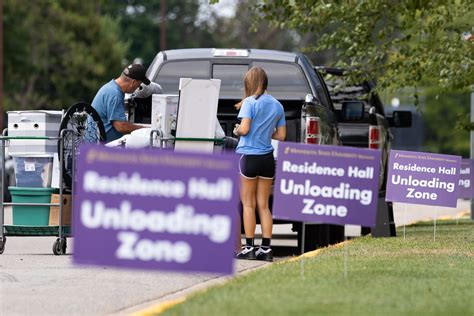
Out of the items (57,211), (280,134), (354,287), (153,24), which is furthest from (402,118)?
(153,24)

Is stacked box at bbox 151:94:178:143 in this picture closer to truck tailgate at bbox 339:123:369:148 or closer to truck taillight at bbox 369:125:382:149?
truck taillight at bbox 369:125:382:149

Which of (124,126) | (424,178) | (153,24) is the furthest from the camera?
(153,24)

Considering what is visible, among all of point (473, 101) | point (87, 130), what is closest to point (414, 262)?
point (87, 130)

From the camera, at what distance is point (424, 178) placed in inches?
623

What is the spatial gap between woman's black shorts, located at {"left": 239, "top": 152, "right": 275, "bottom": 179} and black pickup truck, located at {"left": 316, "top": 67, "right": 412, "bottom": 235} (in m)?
3.77

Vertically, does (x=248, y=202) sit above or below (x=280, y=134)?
below

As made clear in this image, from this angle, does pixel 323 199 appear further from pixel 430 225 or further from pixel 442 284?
pixel 430 225

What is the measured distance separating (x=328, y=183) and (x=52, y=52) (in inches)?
2250

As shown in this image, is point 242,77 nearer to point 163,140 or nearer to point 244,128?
point 163,140

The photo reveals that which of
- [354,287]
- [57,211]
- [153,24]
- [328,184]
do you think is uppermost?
[153,24]

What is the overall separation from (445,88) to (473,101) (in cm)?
469

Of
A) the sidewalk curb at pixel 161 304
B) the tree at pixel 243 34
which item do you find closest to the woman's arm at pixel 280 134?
the sidewalk curb at pixel 161 304

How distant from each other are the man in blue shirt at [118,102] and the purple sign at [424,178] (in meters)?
3.19

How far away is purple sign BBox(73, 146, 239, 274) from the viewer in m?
8.46
